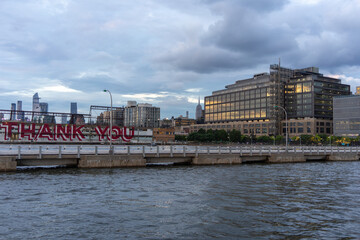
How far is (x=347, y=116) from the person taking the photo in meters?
185

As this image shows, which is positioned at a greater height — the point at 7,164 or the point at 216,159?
the point at 7,164

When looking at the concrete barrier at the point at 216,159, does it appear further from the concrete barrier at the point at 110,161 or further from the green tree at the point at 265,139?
the green tree at the point at 265,139

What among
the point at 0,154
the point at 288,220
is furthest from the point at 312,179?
the point at 0,154

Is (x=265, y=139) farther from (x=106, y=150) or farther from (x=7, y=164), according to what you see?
(x=7, y=164)

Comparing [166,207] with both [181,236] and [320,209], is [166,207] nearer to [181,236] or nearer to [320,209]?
[181,236]

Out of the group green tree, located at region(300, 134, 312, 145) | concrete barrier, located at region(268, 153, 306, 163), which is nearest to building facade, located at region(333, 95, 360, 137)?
green tree, located at region(300, 134, 312, 145)

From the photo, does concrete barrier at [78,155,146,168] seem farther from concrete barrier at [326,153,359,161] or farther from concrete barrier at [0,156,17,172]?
concrete barrier at [326,153,359,161]

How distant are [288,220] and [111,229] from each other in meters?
9.64

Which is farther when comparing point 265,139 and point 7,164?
point 265,139

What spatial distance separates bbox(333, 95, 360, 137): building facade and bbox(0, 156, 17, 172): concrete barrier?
187323 mm

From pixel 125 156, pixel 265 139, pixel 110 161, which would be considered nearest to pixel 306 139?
pixel 265 139

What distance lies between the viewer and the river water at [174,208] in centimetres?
1470

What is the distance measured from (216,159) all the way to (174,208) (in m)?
28.0

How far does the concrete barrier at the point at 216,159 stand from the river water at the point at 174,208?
49.1 feet
